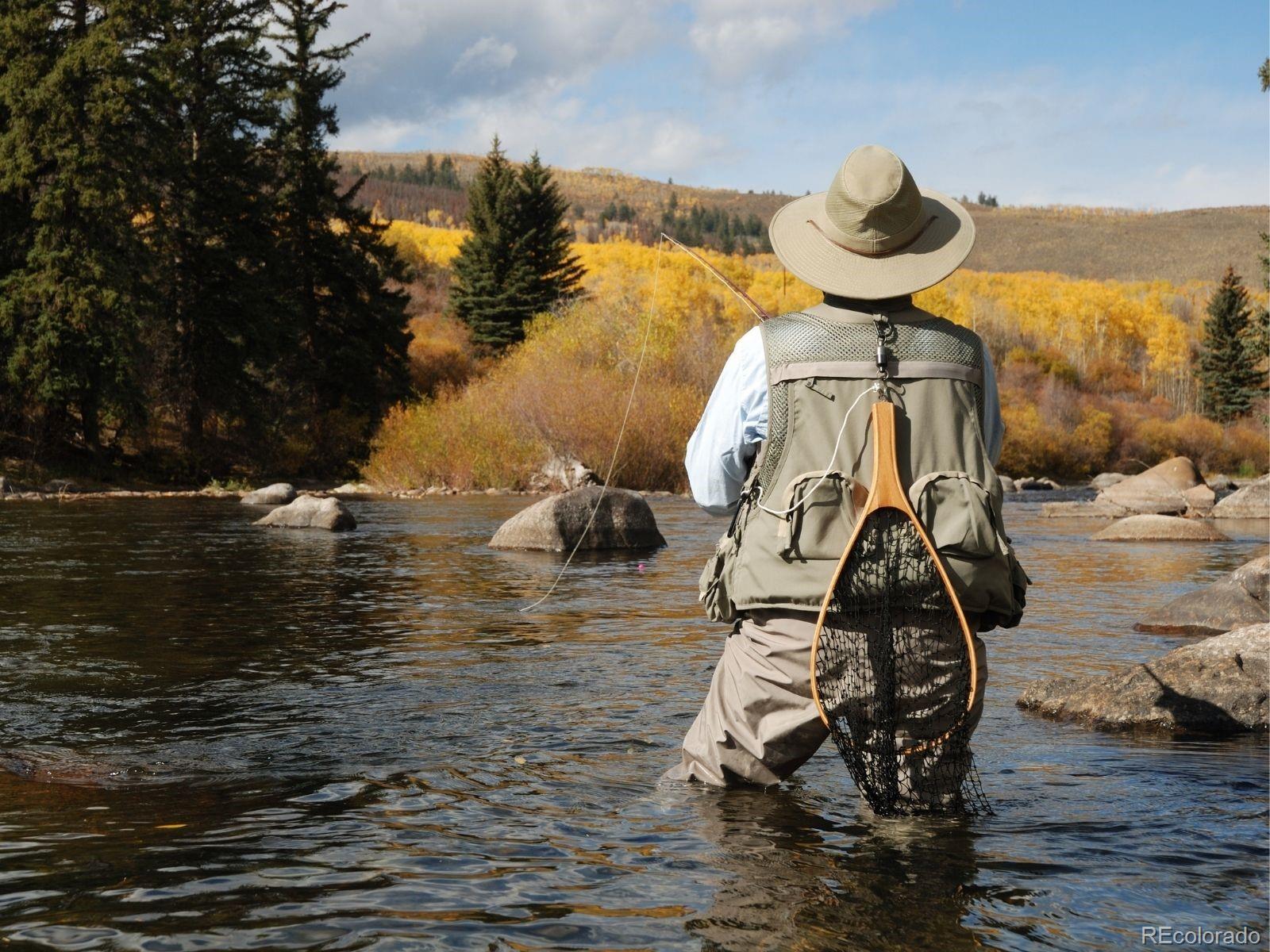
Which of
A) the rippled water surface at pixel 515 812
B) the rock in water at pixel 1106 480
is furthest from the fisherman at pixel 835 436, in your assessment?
the rock in water at pixel 1106 480

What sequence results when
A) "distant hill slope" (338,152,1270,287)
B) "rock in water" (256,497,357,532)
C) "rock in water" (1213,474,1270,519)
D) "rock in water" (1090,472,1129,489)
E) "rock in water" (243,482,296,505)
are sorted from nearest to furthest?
"rock in water" (256,497,357,532)
"rock in water" (1213,474,1270,519)
"rock in water" (243,482,296,505)
"rock in water" (1090,472,1129,489)
"distant hill slope" (338,152,1270,287)

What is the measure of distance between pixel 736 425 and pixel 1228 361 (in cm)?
6346

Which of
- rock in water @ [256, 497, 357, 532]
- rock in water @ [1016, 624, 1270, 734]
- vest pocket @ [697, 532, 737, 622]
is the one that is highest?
vest pocket @ [697, 532, 737, 622]

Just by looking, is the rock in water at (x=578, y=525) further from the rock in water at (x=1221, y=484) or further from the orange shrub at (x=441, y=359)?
the orange shrub at (x=441, y=359)

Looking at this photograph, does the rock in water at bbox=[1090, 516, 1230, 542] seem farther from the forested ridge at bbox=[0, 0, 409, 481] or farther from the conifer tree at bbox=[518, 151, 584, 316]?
the conifer tree at bbox=[518, 151, 584, 316]

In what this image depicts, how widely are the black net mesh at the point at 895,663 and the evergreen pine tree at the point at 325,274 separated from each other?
38.4 metres

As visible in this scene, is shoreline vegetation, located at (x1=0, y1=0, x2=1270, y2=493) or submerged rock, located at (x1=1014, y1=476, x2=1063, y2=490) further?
submerged rock, located at (x1=1014, y1=476, x2=1063, y2=490)

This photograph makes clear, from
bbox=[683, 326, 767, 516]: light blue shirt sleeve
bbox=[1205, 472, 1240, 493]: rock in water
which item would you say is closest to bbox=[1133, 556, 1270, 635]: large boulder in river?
bbox=[683, 326, 767, 516]: light blue shirt sleeve

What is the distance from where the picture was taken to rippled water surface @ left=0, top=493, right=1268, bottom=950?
3.39m

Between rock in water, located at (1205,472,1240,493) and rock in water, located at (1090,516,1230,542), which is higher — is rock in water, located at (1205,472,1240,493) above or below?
below

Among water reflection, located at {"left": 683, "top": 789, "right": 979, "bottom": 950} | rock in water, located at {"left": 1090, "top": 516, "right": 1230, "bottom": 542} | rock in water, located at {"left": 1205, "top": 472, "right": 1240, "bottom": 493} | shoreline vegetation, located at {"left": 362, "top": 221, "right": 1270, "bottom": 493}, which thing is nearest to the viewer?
water reflection, located at {"left": 683, "top": 789, "right": 979, "bottom": 950}

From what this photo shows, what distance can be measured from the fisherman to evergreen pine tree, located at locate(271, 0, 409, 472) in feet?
126

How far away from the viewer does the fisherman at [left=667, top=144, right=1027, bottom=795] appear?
3.56 m

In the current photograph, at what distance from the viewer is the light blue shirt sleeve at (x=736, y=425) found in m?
3.69
